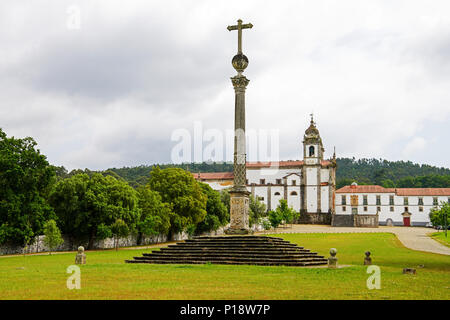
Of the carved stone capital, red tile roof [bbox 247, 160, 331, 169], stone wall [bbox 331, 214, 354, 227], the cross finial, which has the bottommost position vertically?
stone wall [bbox 331, 214, 354, 227]

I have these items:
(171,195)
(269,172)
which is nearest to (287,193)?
(269,172)

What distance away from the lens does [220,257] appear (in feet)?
76.5

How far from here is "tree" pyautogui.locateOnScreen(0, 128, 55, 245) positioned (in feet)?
116

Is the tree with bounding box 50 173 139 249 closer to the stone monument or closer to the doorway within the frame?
the stone monument

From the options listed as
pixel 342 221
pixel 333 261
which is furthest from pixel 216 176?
pixel 333 261

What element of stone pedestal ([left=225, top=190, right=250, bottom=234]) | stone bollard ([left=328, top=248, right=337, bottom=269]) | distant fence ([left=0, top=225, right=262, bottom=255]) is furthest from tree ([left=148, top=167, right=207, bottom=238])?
stone bollard ([left=328, top=248, right=337, bottom=269])

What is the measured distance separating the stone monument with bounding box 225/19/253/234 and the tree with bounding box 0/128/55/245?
1727cm

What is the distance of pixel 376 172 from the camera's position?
487ft

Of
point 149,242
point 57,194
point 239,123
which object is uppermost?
point 239,123

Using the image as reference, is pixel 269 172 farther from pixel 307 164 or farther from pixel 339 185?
pixel 339 185

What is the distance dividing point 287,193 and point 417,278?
83322 mm

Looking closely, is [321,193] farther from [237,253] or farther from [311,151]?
[237,253]

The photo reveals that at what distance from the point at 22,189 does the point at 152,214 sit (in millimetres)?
14699

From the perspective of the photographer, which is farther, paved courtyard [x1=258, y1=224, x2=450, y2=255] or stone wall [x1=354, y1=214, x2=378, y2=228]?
stone wall [x1=354, y1=214, x2=378, y2=228]
